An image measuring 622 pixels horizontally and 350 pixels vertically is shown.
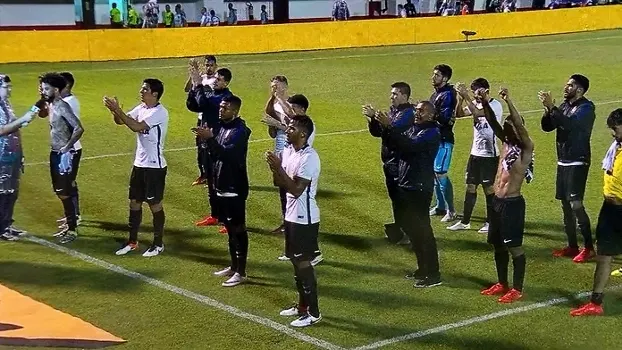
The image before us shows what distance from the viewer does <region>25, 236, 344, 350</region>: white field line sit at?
8.97m

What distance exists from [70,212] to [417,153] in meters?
5.22

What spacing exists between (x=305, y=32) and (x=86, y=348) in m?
30.6

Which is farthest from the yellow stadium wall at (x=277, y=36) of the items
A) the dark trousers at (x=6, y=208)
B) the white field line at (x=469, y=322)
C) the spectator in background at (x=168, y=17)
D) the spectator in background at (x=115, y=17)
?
the white field line at (x=469, y=322)

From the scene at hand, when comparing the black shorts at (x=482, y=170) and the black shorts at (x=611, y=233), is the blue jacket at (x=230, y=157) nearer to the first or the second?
the black shorts at (x=482, y=170)

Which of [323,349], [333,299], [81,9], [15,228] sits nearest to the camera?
[323,349]

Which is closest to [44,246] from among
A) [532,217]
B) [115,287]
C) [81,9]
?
[115,287]

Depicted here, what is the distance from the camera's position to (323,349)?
872 cm

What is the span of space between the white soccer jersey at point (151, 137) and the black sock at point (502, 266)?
444 cm

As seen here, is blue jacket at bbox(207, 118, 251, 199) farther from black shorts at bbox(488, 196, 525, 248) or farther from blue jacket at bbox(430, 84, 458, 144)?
blue jacket at bbox(430, 84, 458, 144)

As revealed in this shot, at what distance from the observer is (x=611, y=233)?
9.39 m

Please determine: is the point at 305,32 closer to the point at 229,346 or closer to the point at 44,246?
the point at 44,246

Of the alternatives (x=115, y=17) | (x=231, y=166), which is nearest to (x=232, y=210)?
(x=231, y=166)

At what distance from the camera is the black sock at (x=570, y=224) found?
11.5 m

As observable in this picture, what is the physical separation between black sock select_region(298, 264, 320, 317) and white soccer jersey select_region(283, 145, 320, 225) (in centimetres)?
50
